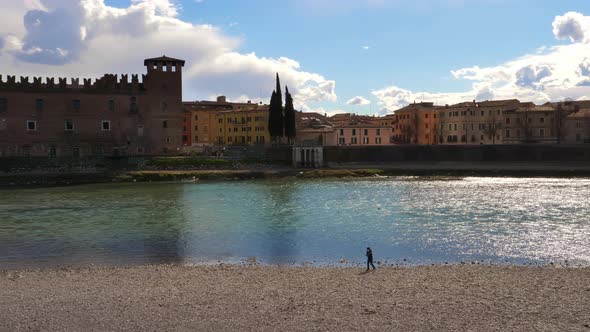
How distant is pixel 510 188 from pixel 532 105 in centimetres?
6470

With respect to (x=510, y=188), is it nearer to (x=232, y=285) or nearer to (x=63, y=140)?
(x=232, y=285)

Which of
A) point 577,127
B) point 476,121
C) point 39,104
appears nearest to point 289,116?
point 39,104

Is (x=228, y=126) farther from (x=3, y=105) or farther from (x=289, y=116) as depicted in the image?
(x=3, y=105)

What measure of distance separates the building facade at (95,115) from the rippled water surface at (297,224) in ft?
68.8

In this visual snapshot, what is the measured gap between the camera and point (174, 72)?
75.1m

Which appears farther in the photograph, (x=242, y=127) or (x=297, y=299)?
(x=242, y=127)

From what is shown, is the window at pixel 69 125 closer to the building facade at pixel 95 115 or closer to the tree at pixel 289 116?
the building facade at pixel 95 115

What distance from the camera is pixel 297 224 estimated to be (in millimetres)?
31375

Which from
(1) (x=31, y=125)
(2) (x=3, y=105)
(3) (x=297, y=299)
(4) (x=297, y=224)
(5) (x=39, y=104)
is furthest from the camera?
(5) (x=39, y=104)

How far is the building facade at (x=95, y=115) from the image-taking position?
69.9m

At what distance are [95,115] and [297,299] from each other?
64716 millimetres

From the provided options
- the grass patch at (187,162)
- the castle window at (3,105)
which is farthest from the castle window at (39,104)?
the grass patch at (187,162)

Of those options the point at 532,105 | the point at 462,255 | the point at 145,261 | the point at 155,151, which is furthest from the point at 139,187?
the point at 532,105

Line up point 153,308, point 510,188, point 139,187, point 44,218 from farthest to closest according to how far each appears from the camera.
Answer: point 139,187
point 510,188
point 44,218
point 153,308
